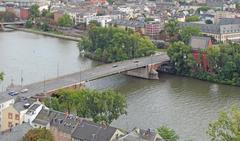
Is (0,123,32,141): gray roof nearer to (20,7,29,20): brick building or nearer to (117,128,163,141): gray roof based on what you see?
(117,128,163,141): gray roof

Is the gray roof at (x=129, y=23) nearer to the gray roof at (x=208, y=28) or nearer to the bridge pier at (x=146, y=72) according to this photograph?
the gray roof at (x=208, y=28)

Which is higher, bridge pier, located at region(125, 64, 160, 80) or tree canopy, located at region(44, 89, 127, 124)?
tree canopy, located at region(44, 89, 127, 124)

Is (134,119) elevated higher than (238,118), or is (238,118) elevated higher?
(238,118)

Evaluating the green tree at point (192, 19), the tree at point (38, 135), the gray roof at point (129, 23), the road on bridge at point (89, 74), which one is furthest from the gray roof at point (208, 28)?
the tree at point (38, 135)

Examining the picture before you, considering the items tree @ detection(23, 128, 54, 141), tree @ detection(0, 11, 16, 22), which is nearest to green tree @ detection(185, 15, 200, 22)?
tree @ detection(0, 11, 16, 22)

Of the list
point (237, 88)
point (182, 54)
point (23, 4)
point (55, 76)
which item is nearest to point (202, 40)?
point (182, 54)

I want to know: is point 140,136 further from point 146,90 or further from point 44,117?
point 146,90

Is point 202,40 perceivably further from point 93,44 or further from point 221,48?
point 93,44

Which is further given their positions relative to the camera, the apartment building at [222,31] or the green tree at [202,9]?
the green tree at [202,9]
